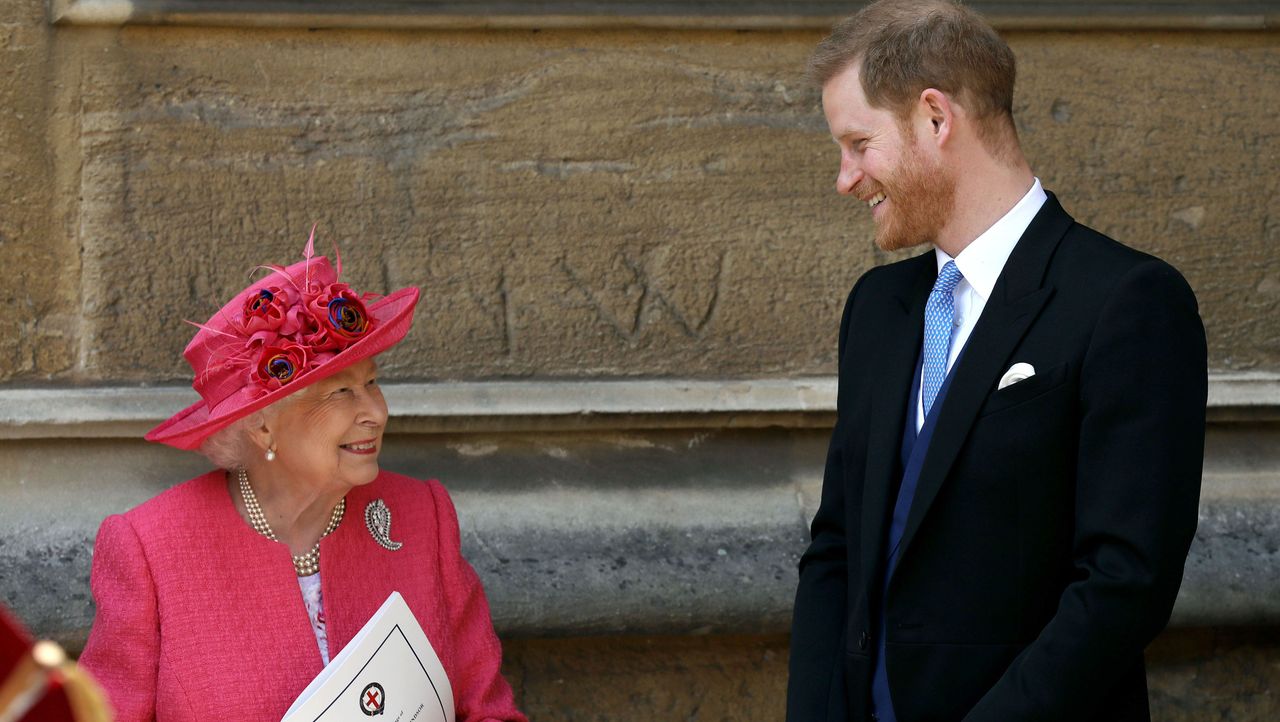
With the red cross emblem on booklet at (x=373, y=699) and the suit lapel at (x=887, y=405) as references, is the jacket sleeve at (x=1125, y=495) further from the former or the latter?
the red cross emblem on booklet at (x=373, y=699)

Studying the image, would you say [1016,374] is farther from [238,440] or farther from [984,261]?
[238,440]

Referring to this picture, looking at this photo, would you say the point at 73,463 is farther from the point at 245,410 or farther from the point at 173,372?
the point at 245,410

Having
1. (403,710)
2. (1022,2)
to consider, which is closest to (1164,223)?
(1022,2)

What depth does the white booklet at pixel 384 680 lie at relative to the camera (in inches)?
86.7

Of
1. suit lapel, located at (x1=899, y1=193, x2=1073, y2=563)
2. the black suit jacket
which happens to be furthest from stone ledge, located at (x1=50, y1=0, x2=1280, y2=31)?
suit lapel, located at (x1=899, y1=193, x2=1073, y2=563)

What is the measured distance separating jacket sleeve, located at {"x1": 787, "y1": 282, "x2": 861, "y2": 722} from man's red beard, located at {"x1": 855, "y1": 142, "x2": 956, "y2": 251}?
0.88 feet

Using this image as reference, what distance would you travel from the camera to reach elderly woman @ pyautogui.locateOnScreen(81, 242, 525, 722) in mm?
2334

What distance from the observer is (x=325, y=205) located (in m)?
3.39

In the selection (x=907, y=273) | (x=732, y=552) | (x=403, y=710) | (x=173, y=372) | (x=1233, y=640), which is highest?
(x=907, y=273)

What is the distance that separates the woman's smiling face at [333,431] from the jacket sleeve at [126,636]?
0.29 meters

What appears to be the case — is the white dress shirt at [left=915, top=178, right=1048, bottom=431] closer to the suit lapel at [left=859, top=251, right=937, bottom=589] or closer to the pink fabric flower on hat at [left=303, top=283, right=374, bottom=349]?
the suit lapel at [left=859, top=251, right=937, bottom=589]

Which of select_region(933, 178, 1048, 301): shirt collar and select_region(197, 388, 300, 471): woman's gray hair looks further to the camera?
select_region(197, 388, 300, 471): woman's gray hair

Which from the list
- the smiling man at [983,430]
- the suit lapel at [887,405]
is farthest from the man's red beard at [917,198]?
the suit lapel at [887,405]

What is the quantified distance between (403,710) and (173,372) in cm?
135
